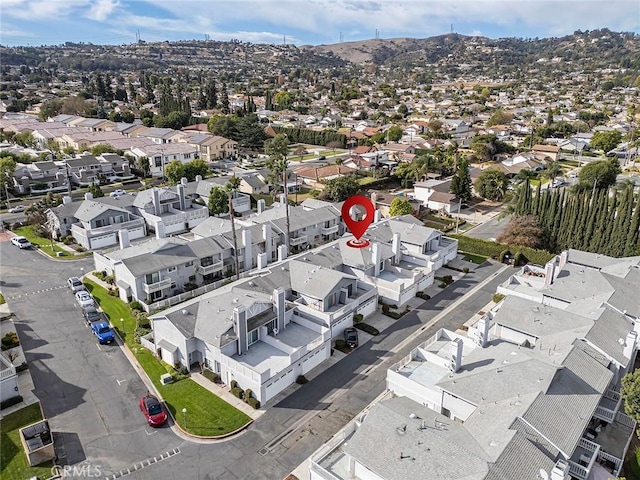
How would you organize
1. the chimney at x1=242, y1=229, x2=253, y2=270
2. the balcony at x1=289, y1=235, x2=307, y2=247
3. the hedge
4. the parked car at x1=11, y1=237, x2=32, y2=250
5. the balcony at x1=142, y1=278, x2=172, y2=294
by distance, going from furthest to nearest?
1. the parked car at x1=11, y1=237, x2=32, y2=250
2. the balcony at x1=289, y1=235, x2=307, y2=247
3. the hedge
4. the chimney at x1=242, y1=229, x2=253, y2=270
5. the balcony at x1=142, y1=278, x2=172, y2=294

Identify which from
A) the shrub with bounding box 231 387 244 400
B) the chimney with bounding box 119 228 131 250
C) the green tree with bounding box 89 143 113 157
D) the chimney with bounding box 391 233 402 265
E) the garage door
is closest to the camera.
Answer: the garage door

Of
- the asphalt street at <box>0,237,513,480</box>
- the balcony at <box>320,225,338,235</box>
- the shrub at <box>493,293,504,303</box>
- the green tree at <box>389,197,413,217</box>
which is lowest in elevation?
the asphalt street at <box>0,237,513,480</box>

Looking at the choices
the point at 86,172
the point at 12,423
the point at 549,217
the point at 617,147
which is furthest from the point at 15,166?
the point at 617,147

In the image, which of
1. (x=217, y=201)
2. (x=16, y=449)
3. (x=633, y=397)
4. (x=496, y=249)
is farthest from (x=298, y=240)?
(x=633, y=397)

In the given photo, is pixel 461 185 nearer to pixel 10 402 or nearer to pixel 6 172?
pixel 10 402

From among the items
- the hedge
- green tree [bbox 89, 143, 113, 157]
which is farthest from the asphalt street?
green tree [bbox 89, 143, 113, 157]

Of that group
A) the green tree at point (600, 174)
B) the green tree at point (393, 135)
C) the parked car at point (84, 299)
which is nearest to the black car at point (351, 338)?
the parked car at point (84, 299)

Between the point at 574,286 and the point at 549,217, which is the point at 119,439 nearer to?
the point at 574,286

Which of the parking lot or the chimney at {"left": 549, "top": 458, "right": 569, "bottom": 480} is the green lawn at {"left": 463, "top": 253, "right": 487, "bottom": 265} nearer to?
the chimney at {"left": 549, "top": 458, "right": 569, "bottom": 480}

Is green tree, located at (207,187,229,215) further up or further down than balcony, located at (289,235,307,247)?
further up
